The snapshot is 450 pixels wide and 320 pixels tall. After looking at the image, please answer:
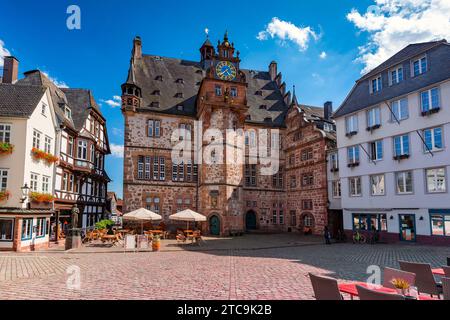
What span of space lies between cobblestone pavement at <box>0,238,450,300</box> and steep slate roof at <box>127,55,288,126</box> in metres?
20.5

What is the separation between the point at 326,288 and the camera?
5.93 m

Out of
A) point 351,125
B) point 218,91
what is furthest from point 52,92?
point 351,125

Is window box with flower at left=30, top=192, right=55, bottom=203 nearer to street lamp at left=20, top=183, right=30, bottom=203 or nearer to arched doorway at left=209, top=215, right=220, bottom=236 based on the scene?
street lamp at left=20, top=183, right=30, bottom=203

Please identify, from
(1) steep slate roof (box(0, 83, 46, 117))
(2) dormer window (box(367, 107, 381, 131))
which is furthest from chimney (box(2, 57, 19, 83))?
(2) dormer window (box(367, 107, 381, 131))

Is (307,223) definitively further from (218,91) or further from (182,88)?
(182,88)

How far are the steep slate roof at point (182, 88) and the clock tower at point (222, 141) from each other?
10.9 ft

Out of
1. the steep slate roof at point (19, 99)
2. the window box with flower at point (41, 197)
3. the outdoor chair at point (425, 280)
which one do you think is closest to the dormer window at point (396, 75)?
the outdoor chair at point (425, 280)

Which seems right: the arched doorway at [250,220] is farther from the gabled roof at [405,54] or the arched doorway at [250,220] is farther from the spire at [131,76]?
the spire at [131,76]

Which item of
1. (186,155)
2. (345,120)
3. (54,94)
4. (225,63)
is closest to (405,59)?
(345,120)

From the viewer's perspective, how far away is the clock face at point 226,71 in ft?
108

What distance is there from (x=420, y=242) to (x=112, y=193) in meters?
60.1

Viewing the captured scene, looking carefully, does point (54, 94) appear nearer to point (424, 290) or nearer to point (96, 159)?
point (96, 159)

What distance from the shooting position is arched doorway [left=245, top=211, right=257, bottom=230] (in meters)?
35.6

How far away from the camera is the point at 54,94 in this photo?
2636 centimetres
